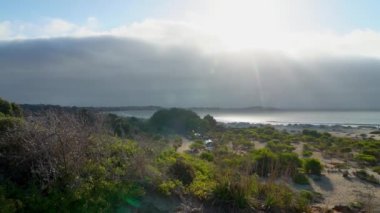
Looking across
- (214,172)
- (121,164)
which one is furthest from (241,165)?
(121,164)

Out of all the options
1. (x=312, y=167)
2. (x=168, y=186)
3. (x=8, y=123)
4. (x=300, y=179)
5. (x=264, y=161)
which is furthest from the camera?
(x=312, y=167)

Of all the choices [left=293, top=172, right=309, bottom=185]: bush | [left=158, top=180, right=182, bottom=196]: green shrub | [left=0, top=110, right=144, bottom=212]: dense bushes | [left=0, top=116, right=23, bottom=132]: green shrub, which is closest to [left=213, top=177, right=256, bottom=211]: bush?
[left=158, top=180, right=182, bottom=196]: green shrub

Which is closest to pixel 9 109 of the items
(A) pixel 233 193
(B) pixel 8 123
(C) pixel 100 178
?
(B) pixel 8 123

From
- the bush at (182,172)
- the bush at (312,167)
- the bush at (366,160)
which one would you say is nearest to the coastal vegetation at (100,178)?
the bush at (182,172)

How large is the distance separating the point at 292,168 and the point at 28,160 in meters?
11.8

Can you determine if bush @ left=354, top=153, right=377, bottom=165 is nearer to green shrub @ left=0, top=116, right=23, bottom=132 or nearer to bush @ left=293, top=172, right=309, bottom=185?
bush @ left=293, top=172, right=309, bottom=185

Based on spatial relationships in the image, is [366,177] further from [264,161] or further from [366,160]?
[366,160]

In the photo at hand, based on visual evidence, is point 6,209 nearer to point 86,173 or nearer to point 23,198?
point 23,198

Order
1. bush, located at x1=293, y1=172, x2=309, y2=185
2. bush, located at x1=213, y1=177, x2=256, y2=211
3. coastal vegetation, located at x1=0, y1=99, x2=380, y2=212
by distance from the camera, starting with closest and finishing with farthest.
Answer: coastal vegetation, located at x1=0, y1=99, x2=380, y2=212, bush, located at x1=213, y1=177, x2=256, y2=211, bush, located at x1=293, y1=172, x2=309, y2=185

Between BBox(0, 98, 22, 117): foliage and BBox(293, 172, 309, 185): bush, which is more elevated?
BBox(0, 98, 22, 117): foliage

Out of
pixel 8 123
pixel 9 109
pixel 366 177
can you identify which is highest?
pixel 9 109

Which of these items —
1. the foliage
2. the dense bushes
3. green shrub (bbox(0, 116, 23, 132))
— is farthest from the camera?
the foliage

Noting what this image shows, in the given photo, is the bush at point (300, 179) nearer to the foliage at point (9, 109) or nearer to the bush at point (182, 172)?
the bush at point (182, 172)

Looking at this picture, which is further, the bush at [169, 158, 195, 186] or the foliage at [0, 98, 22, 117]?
the foliage at [0, 98, 22, 117]
